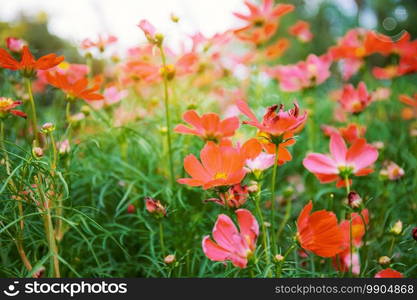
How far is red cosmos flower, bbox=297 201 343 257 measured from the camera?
688 mm

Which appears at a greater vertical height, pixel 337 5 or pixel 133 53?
pixel 337 5

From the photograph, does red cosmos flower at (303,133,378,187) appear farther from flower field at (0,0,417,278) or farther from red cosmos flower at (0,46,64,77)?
red cosmos flower at (0,46,64,77)

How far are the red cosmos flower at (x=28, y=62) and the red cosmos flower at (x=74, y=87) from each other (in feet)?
0.24

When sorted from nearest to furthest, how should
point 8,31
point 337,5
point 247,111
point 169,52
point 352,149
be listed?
1. point 247,111
2. point 352,149
3. point 169,52
4. point 8,31
5. point 337,5

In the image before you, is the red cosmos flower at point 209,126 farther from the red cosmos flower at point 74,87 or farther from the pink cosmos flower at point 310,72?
the pink cosmos flower at point 310,72

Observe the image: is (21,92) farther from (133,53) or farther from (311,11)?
(311,11)

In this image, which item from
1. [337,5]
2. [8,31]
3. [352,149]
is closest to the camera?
[352,149]

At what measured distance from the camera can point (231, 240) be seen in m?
0.68

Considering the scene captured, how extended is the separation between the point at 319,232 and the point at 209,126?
0.29 m

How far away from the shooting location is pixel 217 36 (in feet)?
3.61

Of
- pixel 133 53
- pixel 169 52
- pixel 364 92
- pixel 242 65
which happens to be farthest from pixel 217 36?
pixel 242 65

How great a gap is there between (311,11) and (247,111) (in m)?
4.05

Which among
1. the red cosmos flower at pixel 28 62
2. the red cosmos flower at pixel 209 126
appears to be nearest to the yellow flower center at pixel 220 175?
the red cosmos flower at pixel 209 126

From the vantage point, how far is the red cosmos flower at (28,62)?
29.9 inches
